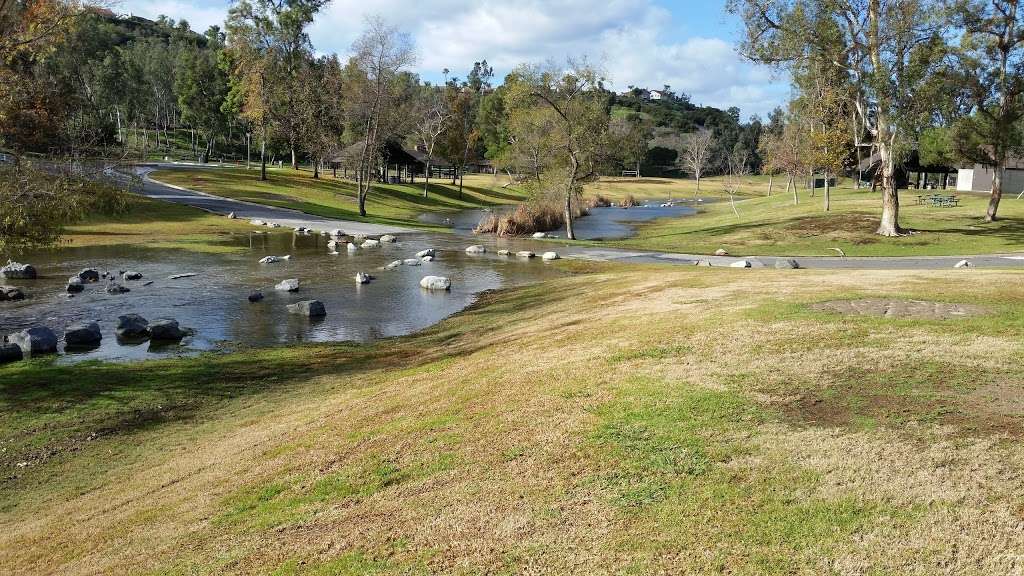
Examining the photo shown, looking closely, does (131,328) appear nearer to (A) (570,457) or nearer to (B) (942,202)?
(A) (570,457)

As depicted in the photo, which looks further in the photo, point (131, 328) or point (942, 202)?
point (942, 202)

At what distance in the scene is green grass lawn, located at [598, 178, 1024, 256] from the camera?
116 feet

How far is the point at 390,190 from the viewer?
81.0 metres

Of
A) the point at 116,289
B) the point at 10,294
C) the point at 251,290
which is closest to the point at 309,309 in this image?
the point at 251,290

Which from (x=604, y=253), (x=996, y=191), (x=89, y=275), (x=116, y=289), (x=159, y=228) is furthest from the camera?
(x=159, y=228)

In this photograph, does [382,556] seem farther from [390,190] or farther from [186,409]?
[390,190]

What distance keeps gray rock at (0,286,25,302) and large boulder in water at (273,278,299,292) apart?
783cm

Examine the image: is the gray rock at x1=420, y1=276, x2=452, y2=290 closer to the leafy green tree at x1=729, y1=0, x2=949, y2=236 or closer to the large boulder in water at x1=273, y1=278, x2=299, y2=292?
the large boulder in water at x1=273, y1=278, x2=299, y2=292

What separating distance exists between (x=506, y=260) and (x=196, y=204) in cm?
3042

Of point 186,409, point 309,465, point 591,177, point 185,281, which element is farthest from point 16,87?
point 591,177

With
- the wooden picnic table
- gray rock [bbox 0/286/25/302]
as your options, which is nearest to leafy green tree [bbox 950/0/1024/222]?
the wooden picnic table

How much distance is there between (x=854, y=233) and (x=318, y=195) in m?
47.9

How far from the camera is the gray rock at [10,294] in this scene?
21.9 m

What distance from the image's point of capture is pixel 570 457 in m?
7.77
